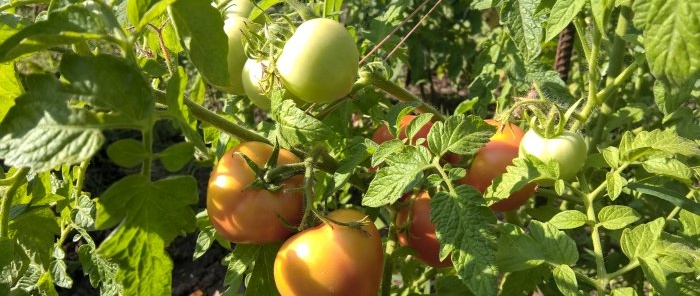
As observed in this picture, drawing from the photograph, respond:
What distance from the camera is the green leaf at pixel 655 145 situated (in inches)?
35.1

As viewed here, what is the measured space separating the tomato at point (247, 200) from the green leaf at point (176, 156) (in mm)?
152

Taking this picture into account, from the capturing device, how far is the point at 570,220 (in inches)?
36.7

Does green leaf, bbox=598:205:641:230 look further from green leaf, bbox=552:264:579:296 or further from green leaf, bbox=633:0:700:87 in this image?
green leaf, bbox=633:0:700:87

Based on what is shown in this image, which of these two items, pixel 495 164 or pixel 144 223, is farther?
pixel 495 164

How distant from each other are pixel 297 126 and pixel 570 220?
0.42 m

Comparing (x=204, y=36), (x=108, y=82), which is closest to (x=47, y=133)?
(x=108, y=82)

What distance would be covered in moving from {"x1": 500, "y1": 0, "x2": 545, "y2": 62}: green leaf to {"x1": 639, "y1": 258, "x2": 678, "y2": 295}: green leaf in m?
0.33

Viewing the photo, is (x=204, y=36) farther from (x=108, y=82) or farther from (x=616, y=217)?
(x=616, y=217)

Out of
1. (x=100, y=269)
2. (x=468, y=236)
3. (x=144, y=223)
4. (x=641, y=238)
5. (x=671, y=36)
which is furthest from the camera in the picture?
(x=100, y=269)

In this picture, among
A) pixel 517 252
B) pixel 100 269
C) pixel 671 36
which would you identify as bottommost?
pixel 100 269

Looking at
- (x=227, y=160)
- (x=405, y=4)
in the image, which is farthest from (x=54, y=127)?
(x=405, y=4)

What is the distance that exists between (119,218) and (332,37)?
332 millimetres

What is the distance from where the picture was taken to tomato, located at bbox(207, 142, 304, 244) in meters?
0.87

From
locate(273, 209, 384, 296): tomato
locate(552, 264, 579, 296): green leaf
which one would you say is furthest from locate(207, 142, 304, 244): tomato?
locate(552, 264, 579, 296): green leaf
